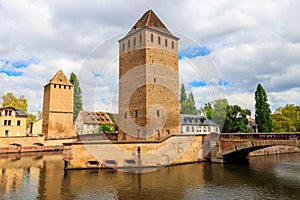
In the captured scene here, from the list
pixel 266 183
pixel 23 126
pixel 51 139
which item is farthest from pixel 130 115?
pixel 23 126

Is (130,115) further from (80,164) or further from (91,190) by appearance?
(91,190)

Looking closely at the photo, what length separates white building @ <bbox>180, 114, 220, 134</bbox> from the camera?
4091cm

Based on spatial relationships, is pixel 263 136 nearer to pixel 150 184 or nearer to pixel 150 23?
pixel 150 184

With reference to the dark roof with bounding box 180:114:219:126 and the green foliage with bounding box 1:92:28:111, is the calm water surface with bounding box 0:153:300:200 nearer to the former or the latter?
the dark roof with bounding box 180:114:219:126

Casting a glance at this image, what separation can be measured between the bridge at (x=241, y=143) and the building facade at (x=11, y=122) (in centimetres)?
3612

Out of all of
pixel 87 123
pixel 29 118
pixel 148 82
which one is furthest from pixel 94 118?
pixel 148 82

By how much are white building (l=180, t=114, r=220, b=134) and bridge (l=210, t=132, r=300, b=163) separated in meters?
12.7

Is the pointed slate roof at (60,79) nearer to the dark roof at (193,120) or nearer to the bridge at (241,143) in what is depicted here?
the dark roof at (193,120)

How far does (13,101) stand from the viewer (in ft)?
173

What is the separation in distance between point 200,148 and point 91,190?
1639 cm

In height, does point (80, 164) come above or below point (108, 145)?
below

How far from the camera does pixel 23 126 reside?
45.3m

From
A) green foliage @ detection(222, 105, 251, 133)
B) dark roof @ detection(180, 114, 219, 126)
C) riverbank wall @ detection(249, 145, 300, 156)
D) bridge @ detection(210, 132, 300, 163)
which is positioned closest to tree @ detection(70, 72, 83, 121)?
dark roof @ detection(180, 114, 219, 126)

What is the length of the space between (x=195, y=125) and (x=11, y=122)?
33.9 m
